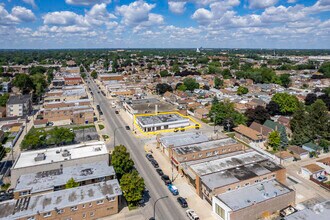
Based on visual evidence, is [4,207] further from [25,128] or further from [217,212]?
[25,128]

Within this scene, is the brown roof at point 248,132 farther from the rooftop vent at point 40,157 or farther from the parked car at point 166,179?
the rooftop vent at point 40,157

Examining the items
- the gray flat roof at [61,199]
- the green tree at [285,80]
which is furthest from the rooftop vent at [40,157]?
the green tree at [285,80]

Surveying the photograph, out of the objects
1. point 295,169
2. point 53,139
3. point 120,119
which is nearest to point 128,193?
point 53,139

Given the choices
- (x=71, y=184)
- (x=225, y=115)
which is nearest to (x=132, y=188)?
(x=71, y=184)

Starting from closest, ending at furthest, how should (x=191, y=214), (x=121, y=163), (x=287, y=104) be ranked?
(x=191, y=214) < (x=121, y=163) < (x=287, y=104)

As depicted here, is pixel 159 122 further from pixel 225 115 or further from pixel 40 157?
pixel 40 157

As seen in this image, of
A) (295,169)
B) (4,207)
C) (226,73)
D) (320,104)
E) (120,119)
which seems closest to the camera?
(4,207)
